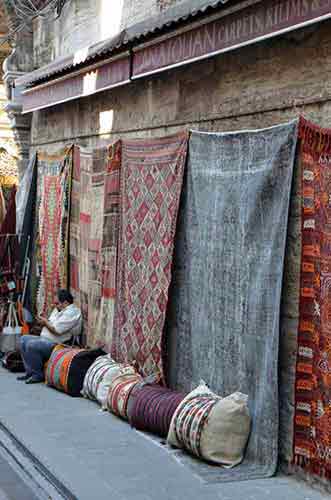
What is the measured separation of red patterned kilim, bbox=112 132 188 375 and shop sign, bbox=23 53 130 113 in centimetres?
64

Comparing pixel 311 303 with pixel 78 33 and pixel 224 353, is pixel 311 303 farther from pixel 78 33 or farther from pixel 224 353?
pixel 78 33

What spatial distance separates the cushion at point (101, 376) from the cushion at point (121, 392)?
4.0 inches

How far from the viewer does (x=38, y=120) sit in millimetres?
12477

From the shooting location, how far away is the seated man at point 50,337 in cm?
972

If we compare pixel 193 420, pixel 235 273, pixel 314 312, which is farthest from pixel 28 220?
pixel 314 312

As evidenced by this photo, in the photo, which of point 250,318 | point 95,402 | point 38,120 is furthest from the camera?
point 38,120

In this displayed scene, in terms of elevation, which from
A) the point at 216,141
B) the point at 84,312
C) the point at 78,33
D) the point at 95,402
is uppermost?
the point at 78,33

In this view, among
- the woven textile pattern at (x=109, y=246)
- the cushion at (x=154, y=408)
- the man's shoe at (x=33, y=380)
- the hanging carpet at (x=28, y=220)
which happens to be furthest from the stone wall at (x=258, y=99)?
the hanging carpet at (x=28, y=220)

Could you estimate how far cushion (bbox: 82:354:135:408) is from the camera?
27.6 ft

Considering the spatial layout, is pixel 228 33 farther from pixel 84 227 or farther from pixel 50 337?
pixel 50 337

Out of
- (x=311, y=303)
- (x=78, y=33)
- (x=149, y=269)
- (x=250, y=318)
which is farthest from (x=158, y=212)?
(x=78, y=33)

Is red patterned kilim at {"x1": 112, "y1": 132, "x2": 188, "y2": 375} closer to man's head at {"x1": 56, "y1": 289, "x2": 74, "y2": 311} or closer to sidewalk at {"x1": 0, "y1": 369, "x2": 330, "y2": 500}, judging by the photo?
sidewalk at {"x1": 0, "y1": 369, "x2": 330, "y2": 500}

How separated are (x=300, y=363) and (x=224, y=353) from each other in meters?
0.93

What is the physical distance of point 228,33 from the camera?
660cm
